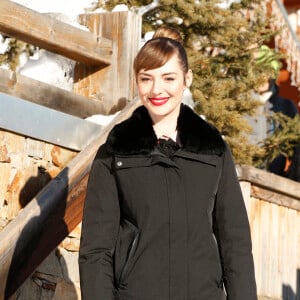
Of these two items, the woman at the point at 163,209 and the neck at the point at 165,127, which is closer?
the woman at the point at 163,209

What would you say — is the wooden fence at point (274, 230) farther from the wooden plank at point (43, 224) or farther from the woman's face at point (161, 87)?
the woman's face at point (161, 87)

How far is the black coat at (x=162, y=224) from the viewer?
417 centimetres

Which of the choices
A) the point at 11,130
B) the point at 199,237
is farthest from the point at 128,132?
the point at 11,130

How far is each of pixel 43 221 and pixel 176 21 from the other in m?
4.19

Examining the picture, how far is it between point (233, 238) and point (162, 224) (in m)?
0.31

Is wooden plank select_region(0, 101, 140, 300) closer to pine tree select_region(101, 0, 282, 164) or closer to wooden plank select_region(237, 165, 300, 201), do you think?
wooden plank select_region(237, 165, 300, 201)

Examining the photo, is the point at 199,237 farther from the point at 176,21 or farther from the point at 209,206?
the point at 176,21

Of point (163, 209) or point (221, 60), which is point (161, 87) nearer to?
point (163, 209)

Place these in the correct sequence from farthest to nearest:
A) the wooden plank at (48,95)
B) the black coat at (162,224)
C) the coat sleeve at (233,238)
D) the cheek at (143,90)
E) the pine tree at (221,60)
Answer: the pine tree at (221,60)
the wooden plank at (48,95)
the cheek at (143,90)
the coat sleeve at (233,238)
the black coat at (162,224)

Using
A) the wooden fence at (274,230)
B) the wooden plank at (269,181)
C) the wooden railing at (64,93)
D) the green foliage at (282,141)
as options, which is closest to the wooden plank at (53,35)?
the wooden railing at (64,93)

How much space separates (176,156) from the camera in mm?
4301

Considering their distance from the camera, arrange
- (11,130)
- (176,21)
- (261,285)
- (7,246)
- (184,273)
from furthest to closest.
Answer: (176,21)
(261,285)
(11,130)
(7,246)
(184,273)

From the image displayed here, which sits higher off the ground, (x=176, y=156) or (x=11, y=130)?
(x=11, y=130)

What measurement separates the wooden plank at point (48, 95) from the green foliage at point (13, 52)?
8.83 feet
